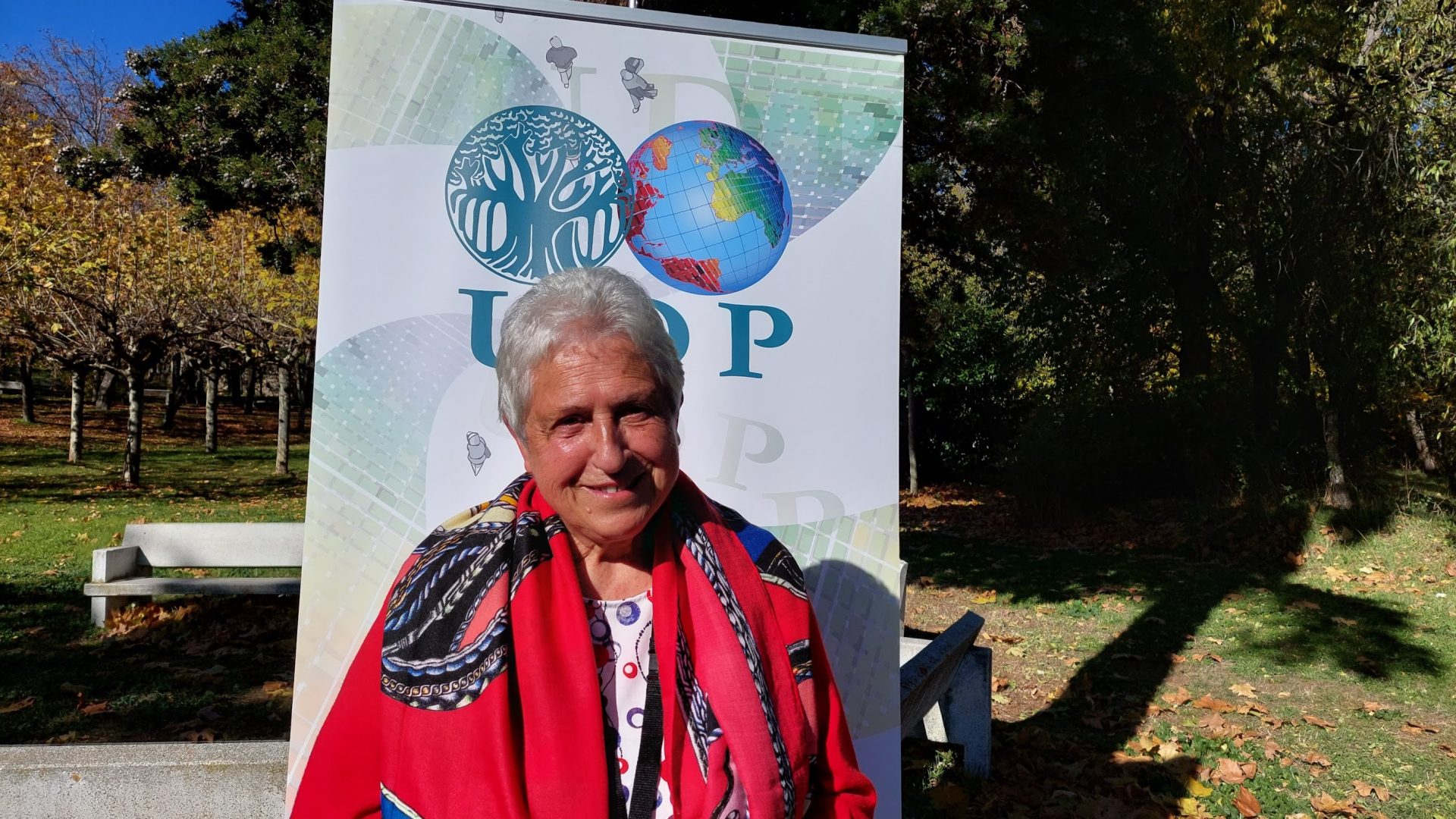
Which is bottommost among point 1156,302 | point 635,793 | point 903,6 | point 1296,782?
point 1296,782

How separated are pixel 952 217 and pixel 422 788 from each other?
7277mm

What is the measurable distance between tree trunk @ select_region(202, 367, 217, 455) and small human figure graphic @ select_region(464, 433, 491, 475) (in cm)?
2202

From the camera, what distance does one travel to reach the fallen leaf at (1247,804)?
444cm

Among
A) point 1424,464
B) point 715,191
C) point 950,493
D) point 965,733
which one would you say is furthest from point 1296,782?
point 950,493

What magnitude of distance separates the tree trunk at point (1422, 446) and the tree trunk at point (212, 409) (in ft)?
71.5

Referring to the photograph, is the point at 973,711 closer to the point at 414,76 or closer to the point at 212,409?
the point at 414,76

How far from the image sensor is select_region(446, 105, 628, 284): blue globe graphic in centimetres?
252

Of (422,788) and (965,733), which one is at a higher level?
(422,788)

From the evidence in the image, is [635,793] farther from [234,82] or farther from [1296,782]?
[234,82]

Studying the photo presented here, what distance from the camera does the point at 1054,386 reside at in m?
13.7

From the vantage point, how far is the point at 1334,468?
10711 millimetres

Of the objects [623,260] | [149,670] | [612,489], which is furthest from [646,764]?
[149,670]

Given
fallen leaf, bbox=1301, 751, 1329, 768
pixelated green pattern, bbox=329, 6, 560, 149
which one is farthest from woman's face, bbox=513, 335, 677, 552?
fallen leaf, bbox=1301, 751, 1329, 768

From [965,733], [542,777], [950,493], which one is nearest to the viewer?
[542,777]
